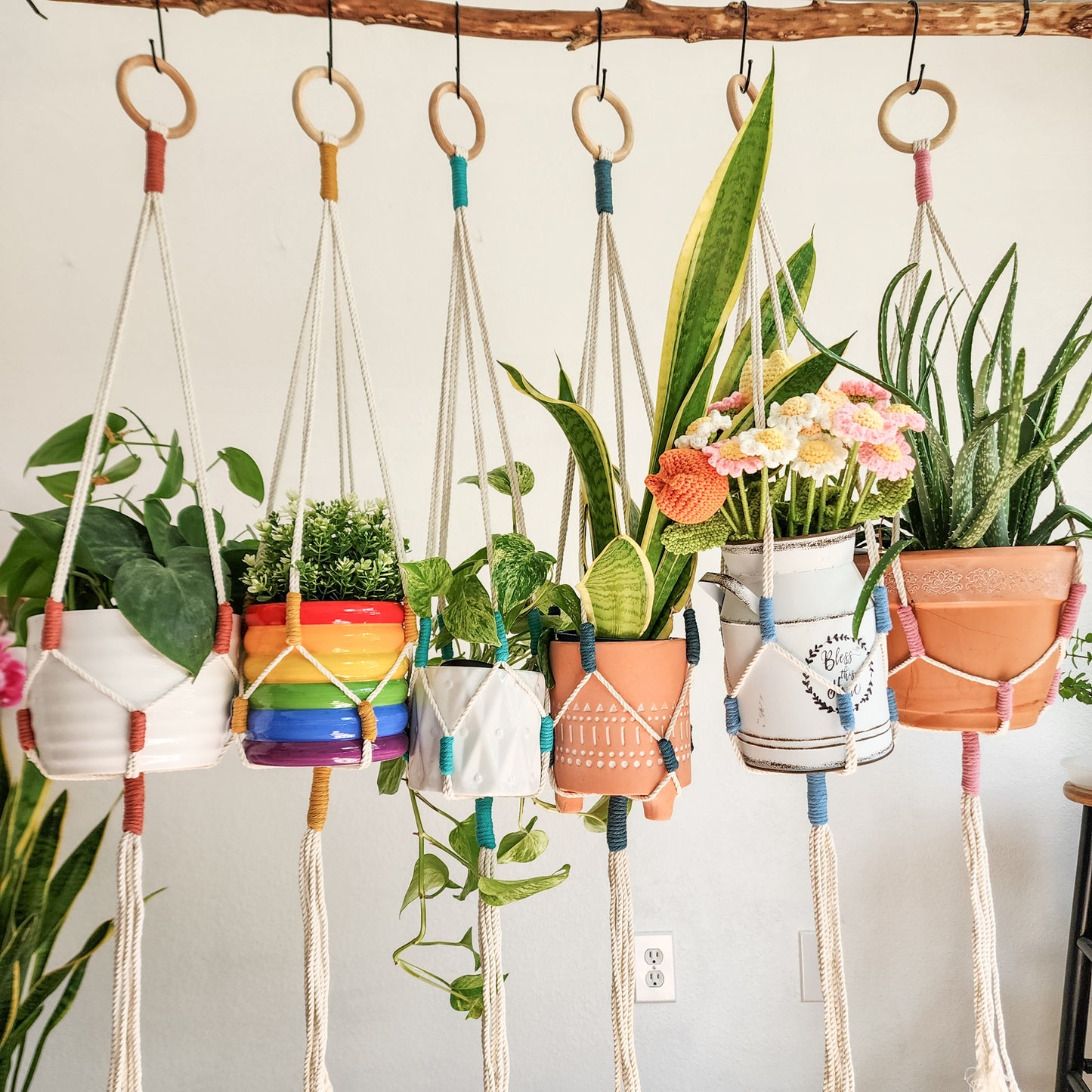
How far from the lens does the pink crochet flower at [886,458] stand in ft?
2.60

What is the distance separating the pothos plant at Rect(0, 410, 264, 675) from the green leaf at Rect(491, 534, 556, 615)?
25cm

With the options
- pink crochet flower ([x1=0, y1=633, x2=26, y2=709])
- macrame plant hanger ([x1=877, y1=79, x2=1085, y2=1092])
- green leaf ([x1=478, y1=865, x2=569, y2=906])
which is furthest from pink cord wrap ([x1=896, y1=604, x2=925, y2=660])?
pink crochet flower ([x1=0, y1=633, x2=26, y2=709])

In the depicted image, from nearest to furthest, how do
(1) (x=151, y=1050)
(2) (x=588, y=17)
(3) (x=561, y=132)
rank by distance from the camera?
(2) (x=588, y=17) → (1) (x=151, y=1050) → (3) (x=561, y=132)

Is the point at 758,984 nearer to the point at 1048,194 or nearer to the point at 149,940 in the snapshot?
the point at 149,940

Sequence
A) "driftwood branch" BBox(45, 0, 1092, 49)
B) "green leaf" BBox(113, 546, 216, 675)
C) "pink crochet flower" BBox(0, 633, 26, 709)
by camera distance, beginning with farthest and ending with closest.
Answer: "pink crochet flower" BBox(0, 633, 26, 709) → "driftwood branch" BBox(45, 0, 1092, 49) → "green leaf" BBox(113, 546, 216, 675)

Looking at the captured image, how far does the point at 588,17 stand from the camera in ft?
3.15

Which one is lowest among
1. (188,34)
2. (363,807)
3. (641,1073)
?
(641,1073)

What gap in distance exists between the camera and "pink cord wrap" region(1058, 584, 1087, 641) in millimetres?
876

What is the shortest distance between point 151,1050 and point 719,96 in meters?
1.79

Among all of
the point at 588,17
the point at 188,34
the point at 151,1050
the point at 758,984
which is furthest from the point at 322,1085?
the point at 188,34

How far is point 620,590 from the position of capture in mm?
856

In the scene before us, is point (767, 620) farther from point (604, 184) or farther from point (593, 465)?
point (604, 184)

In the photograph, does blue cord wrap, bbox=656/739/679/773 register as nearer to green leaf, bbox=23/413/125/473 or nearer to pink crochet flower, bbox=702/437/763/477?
pink crochet flower, bbox=702/437/763/477

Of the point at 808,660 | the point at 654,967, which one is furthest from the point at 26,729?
the point at 654,967
